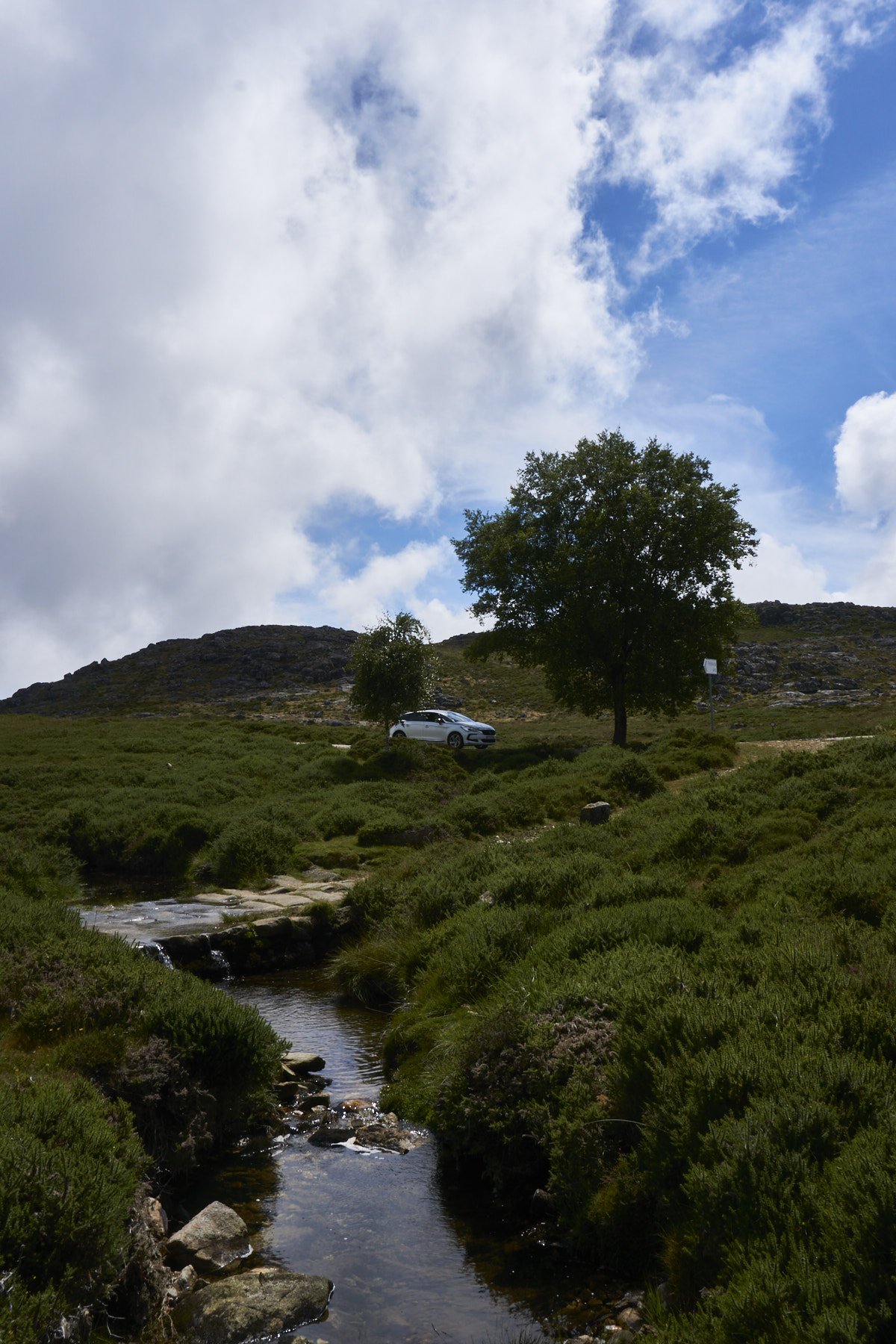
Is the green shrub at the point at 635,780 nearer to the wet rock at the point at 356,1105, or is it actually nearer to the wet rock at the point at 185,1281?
the wet rock at the point at 356,1105

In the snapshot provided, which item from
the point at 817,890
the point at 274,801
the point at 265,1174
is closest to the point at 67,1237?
the point at 265,1174

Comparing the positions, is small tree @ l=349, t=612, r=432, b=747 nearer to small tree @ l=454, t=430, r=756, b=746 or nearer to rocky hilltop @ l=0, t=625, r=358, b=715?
small tree @ l=454, t=430, r=756, b=746

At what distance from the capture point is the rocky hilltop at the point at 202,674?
281ft

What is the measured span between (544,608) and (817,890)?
29825mm

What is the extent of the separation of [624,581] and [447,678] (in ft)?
170

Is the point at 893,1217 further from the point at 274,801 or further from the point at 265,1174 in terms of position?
the point at 274,801

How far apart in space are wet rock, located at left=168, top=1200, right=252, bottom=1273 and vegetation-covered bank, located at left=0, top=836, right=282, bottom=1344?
54cm

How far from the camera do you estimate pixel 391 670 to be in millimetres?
38625

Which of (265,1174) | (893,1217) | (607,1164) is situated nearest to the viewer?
(893,1217)

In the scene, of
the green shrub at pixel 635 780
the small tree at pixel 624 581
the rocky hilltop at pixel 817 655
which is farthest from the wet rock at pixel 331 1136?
the rocky hilltop at pixel 817 655

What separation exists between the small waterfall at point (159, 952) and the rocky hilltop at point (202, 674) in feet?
214

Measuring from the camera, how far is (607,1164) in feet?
20.9

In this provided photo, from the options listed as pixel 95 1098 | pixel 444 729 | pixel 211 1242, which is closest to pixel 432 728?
pixel 444 729

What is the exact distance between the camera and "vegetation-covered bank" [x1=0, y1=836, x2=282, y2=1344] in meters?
5.00
